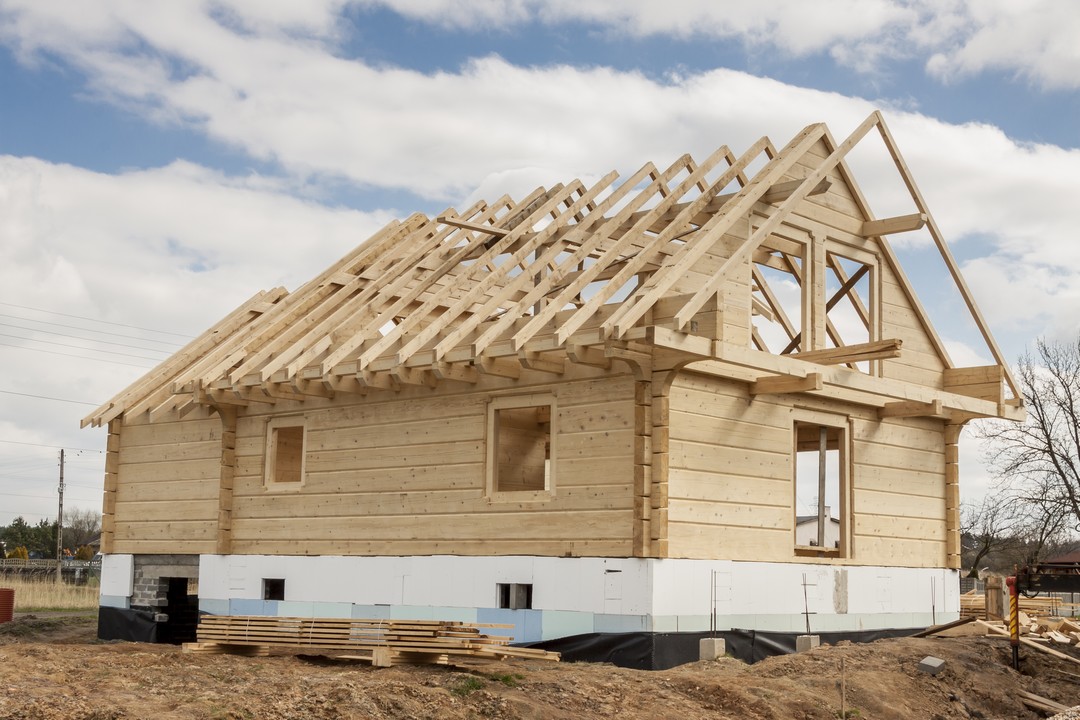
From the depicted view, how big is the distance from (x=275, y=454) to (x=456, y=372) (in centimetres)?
429

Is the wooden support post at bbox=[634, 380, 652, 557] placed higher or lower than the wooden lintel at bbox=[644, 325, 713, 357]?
lower

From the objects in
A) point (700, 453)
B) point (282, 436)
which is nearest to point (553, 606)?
point (700, 453)

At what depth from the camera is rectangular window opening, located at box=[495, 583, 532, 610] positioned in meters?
14.7

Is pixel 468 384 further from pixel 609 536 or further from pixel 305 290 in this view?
pixel 305 290

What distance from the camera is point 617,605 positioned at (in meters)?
13.8

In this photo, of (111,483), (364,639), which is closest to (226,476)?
(111,483)

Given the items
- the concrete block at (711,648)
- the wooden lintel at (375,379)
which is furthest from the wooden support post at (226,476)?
the concrete block at (711,648)

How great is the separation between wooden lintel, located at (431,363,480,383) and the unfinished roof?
3cm

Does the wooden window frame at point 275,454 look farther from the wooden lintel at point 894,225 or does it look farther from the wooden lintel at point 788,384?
the wooden lintel at point 894,225

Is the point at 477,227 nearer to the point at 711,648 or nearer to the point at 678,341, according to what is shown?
the point at 678,341

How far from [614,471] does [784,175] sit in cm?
472

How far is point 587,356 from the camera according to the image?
45.4 feet

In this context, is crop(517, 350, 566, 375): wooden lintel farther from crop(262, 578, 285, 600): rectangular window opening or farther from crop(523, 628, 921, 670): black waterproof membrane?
crop(262, 578, 285, 600): rectangular window opening

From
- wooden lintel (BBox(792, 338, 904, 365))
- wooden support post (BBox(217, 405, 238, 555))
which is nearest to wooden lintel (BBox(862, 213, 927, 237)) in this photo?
wooden lintel (BBox(792, 338, 904, 365))
